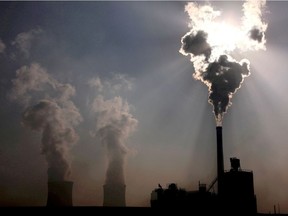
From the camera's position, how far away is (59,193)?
46.5m

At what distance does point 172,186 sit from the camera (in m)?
39.6

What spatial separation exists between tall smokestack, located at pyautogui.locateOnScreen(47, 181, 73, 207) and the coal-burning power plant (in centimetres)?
1266

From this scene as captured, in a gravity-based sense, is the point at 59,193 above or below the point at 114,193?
below

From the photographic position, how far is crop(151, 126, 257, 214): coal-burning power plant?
36.9 m

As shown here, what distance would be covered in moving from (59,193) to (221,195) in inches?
831

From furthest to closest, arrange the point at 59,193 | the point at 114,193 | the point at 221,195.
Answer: the point at 114,193
the point at 59,193
the point at 221,195

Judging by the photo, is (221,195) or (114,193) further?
(114,193)

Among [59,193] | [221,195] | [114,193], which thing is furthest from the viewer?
[114,193]

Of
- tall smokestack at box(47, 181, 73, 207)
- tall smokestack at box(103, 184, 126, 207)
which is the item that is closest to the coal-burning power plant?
tall smokestack at box(47, 181, 73, 207)

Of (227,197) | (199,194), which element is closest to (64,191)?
(199,194)

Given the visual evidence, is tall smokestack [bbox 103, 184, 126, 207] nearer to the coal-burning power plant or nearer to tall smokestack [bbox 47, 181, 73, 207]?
tall smokestack [bbox 47, 181, 73, 207]

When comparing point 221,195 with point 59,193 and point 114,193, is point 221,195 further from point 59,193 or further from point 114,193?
point 114,193

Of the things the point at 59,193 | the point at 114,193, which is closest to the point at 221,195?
the point at 59,193

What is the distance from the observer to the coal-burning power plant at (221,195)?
3694cm
